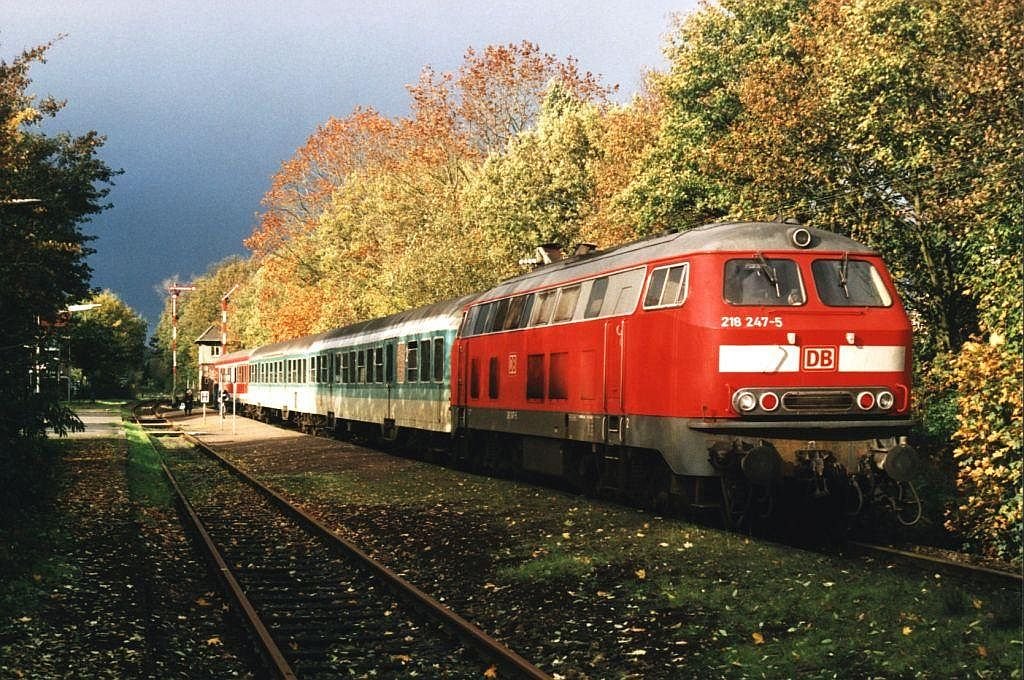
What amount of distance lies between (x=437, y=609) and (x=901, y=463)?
5.36 meters

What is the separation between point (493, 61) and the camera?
161 ft

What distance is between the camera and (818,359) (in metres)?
12.6

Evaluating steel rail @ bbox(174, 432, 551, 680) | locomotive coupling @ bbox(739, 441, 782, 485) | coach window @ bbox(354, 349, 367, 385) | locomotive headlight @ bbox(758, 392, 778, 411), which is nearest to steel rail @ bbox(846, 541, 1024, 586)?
locomotive coupling @ bbox(739, 441, 782, 485)

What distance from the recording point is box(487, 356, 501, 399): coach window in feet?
65.2

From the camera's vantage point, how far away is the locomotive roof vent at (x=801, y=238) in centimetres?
1312

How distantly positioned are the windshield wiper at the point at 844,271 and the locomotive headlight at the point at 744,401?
172cm

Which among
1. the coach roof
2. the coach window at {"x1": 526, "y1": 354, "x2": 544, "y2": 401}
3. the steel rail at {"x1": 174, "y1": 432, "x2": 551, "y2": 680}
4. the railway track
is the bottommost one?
the railway track

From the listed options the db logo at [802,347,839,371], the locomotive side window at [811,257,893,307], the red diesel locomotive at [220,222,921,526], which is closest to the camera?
the red diesel locomotive at [220,222,921,526]

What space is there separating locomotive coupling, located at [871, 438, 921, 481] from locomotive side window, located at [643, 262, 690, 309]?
279 centimetres

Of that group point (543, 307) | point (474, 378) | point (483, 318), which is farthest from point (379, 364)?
point (543, 307)

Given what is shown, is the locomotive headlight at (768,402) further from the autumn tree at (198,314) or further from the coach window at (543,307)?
the autumn tree at (198,314)

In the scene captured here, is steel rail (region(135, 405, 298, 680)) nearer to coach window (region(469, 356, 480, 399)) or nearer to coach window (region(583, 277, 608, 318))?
coach window (region(583, 277, 608, 318))

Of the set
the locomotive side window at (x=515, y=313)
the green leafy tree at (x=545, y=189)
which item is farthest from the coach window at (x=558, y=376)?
the green leafy tree at (x=545, y=189)

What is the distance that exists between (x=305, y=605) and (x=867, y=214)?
1675 centimetres
